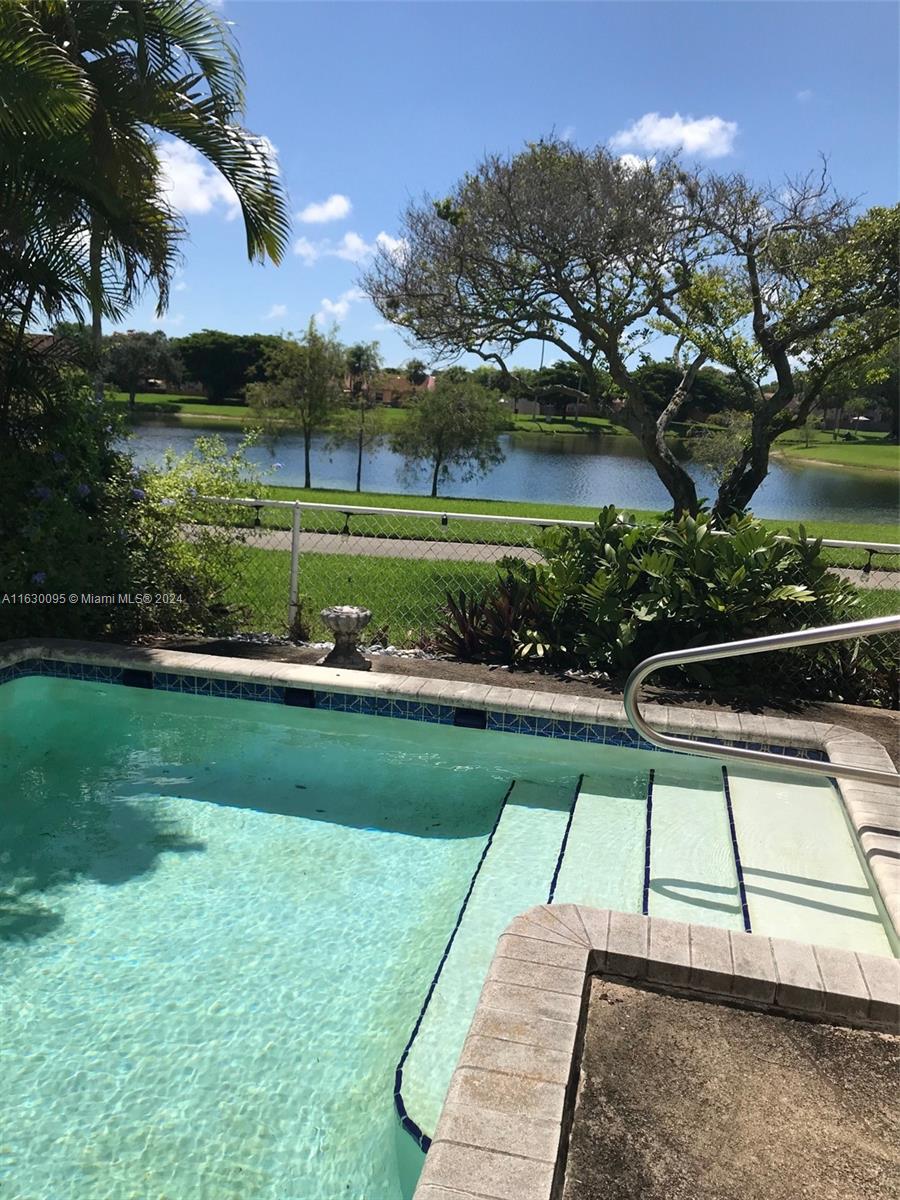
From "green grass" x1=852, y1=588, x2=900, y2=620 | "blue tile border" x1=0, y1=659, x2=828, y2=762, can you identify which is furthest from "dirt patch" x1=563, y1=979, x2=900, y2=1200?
"green grass" x1=852, y1=588, x2=900, y2=620

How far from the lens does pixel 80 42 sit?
20.5 feet

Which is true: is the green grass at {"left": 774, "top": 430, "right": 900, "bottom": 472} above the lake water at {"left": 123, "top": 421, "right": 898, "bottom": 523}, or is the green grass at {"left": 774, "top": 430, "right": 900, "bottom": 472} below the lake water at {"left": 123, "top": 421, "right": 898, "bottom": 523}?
above

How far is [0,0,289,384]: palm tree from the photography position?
544 cm

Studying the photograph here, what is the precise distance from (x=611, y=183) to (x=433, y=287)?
236cm

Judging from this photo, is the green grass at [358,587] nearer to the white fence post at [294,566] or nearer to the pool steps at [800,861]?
the white fence post at [294,566]

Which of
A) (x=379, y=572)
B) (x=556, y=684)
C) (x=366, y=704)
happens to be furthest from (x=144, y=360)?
(x=556, y=684)

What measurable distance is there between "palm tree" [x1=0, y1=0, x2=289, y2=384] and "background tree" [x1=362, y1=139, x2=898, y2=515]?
3499 millimetres

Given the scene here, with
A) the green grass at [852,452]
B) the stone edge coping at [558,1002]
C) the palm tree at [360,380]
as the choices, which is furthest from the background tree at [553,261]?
the green grass at [852,452]

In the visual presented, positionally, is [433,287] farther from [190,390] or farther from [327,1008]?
[190,390]

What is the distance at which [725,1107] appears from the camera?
193 centimetres

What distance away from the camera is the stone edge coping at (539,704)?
4.04 meters

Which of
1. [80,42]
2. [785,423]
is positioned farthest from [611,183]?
[80,42]

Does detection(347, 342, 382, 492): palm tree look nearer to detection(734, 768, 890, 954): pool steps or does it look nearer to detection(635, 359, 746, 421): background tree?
detection(635, 359, 746, 421): background tree

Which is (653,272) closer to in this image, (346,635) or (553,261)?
(553,261)
